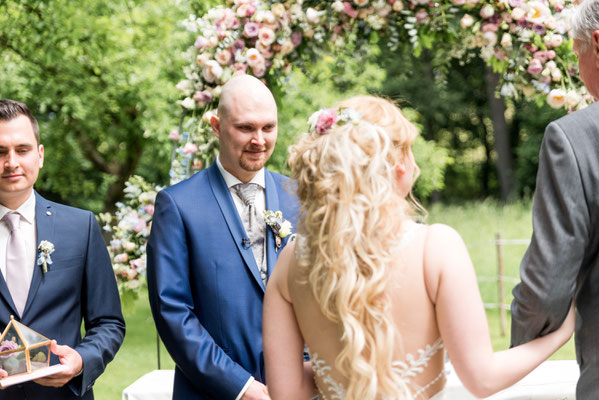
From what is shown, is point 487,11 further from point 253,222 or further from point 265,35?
point 253,222

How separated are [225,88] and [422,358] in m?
1.62

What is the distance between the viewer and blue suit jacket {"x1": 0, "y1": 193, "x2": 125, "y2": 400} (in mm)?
2889

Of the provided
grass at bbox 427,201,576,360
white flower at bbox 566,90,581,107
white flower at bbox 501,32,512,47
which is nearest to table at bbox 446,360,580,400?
white flower at bbox 566,90,581,107

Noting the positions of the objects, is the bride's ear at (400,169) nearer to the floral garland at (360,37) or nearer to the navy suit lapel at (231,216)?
the navy suit lapel at (231,216)

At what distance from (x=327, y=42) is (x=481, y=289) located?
921cm

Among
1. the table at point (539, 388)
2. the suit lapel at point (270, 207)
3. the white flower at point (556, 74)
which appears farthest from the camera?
the white flower at point (556, 74)

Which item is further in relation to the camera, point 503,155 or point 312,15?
point 503,155

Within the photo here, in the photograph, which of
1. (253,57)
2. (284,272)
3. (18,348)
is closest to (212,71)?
(253,57)

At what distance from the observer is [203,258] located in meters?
2.95

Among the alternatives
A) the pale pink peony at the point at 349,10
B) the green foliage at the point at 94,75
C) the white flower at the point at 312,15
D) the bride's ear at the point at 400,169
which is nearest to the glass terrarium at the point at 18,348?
the bride's ear at the point at 400,169

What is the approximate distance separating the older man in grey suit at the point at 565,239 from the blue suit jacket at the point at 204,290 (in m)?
1.14

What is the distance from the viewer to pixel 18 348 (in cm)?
261

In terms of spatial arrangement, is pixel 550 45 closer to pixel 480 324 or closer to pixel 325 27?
pixel 325 27

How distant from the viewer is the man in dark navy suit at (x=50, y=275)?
2867 mm
